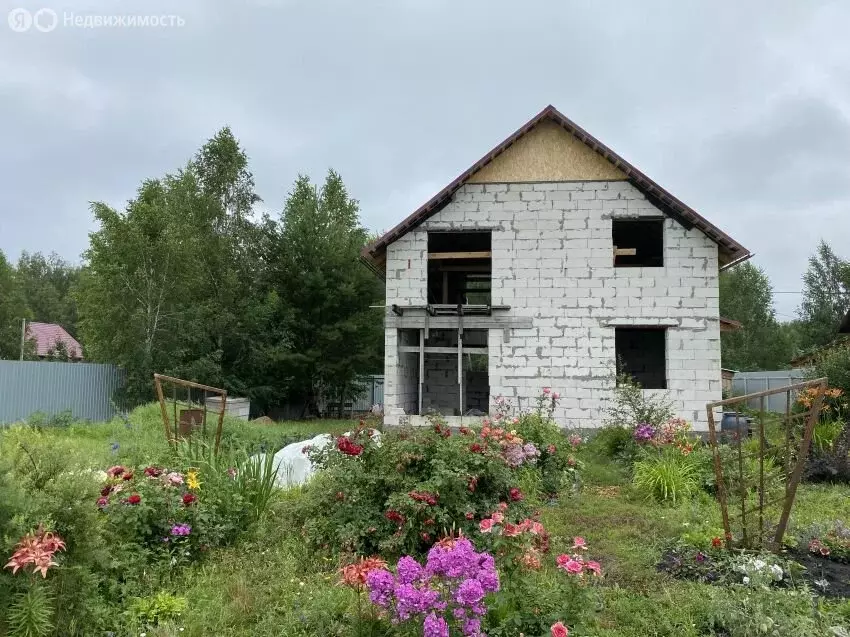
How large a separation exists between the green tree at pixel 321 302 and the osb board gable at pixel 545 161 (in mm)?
10342

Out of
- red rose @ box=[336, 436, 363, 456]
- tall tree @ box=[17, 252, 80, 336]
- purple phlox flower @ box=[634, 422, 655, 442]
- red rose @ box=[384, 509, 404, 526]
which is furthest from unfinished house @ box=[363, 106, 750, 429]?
tall tree @ box=[17, 252, 80, 336]

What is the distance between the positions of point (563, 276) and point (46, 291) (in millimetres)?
44907

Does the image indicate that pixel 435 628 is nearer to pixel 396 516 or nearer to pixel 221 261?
pixel 396 516

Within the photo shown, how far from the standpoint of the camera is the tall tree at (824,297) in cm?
2958

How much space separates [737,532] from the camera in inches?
205

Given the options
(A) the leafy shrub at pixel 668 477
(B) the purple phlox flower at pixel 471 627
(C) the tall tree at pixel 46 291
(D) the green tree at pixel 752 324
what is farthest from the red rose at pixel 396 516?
(C) the tall tree at pixel 46 291

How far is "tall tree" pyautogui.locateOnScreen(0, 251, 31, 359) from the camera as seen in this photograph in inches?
1094

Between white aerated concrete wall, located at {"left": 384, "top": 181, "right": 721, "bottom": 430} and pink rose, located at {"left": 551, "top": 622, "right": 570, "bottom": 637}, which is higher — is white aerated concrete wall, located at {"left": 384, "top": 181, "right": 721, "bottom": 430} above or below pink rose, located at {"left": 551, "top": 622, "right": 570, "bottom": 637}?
above

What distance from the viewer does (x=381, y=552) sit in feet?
14.8

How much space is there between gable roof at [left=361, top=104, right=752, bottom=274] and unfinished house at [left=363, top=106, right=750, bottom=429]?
0.10 ft

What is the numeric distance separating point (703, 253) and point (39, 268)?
2140 inches

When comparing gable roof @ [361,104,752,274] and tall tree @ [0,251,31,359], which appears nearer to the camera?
gable roof @ [361,104,752,274]

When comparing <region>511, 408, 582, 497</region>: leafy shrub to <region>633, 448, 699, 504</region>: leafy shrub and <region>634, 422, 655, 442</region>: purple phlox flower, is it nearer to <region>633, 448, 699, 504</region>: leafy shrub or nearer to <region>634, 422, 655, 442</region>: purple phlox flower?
<region>633, 448, 699, 504</region>: leafy shrub

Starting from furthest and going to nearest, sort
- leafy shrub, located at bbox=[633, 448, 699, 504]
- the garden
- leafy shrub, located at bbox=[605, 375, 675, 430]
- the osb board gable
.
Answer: the osb board gable, leafy shrub, located at bbox=[605, 375, 675, 430], leafy shrub, located at bbox=[633, 448, 699, 504], the garden
